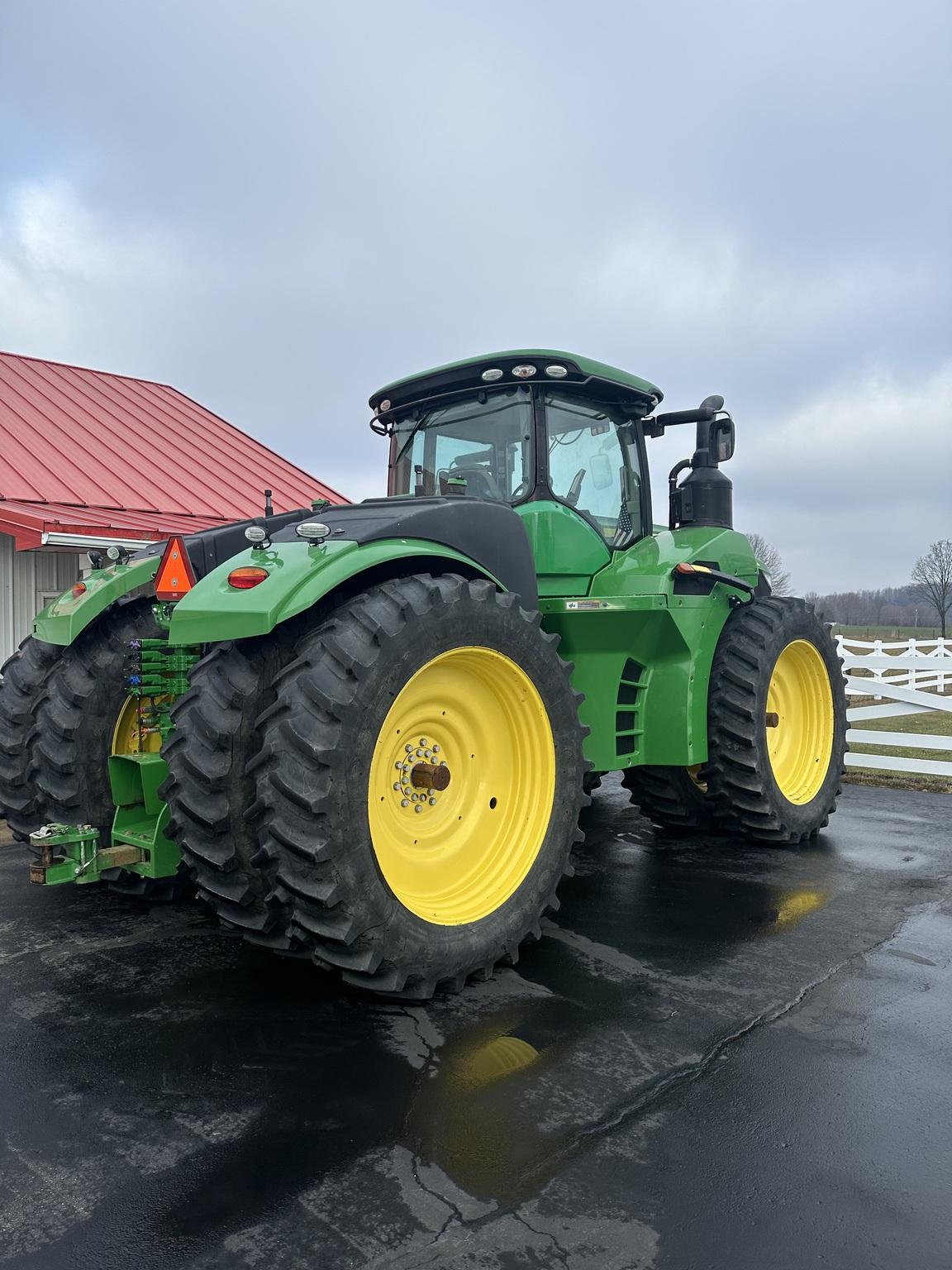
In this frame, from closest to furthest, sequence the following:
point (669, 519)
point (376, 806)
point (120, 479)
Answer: point (376, 806), point (669, 519), point (120, 479)

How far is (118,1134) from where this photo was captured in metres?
2.68

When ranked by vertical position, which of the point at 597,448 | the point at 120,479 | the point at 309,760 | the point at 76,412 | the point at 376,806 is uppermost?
the point at 76,412

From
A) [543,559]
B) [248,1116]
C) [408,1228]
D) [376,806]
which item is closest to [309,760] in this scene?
[376,806]

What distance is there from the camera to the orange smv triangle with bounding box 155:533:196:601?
422 centimetres

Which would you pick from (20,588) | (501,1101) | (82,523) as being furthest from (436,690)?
(20,588)

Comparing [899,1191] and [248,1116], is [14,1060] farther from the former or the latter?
[899,1191]

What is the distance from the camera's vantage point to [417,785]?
3750 mm

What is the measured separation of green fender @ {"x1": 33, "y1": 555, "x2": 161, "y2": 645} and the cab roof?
1762 millimetres

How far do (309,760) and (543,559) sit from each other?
234cm

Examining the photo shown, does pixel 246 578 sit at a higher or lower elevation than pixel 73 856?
higher

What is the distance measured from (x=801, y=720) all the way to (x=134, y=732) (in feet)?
14.8

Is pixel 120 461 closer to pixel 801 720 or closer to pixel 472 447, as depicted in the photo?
pixel 472 447

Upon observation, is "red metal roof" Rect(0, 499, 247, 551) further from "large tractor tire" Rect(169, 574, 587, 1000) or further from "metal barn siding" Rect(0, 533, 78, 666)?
"large tractor tire" Rect(169, 574, 587, 1000)

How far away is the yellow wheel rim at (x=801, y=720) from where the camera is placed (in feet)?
21.1
